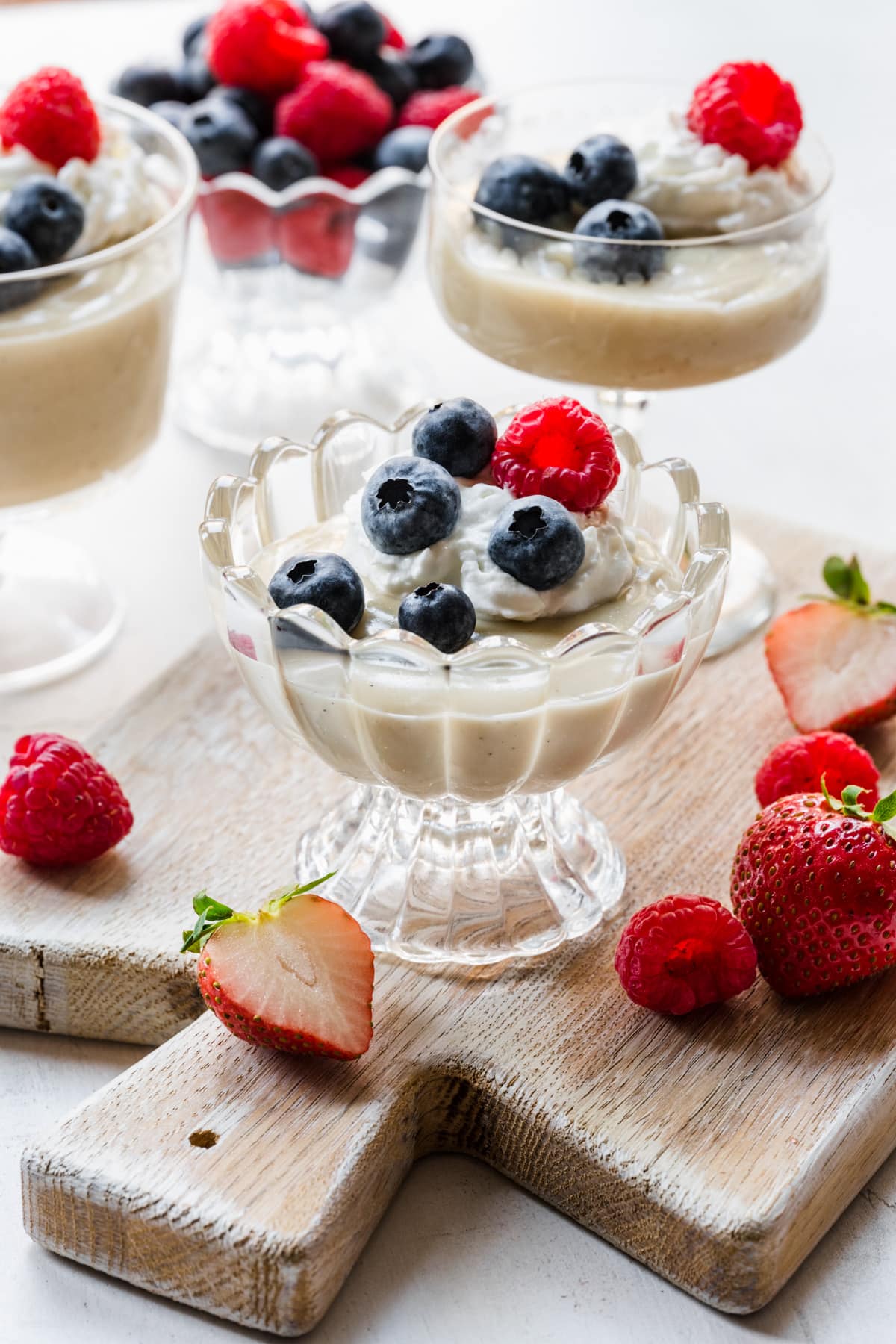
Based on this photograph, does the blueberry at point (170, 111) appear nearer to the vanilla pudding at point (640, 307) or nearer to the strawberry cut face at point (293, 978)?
the vanilla pudding at point (640, 307)

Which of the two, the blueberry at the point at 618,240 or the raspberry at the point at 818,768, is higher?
the blueberry at the point at 618,240

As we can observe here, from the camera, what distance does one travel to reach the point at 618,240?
2125 millimetres

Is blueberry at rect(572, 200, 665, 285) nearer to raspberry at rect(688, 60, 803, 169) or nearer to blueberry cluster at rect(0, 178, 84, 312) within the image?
raspberry at rect(688, 60, 803, 169)

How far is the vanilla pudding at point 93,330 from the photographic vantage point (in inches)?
81.4

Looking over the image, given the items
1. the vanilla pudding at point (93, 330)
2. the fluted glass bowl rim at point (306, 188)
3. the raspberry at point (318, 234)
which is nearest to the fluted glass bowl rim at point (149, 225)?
the vanilla pudding at point (93, 330)

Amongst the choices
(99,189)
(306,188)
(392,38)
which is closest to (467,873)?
(99,189)

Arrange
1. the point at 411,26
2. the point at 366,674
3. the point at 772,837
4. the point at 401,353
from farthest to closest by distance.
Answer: the point at 411,26 → the point at 401,353 → the point at 772,837 → the point at 366,674

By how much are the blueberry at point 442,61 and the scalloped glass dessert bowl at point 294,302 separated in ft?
0.79

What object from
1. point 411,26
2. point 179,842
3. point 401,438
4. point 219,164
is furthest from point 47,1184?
point 411,26

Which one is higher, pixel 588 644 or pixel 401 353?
pixel 588 644

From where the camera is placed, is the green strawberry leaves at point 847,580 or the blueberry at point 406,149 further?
the blueberry at point 406,149

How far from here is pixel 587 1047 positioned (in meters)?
1.64

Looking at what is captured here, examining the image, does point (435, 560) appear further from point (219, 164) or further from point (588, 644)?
point (219, 164)

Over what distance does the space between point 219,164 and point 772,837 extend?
154cm
